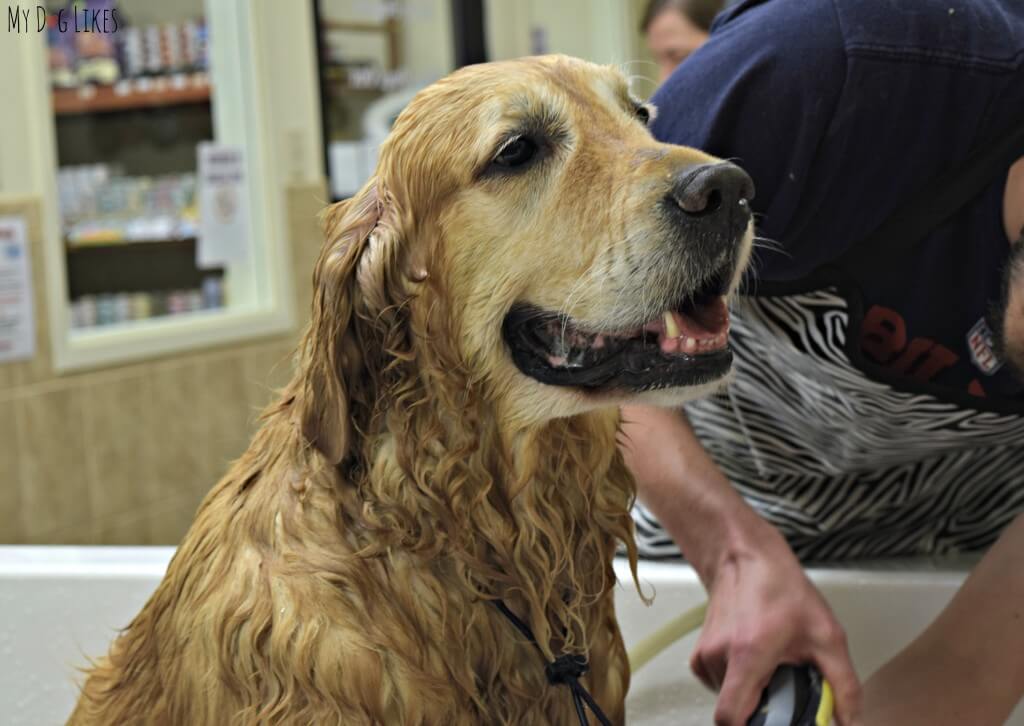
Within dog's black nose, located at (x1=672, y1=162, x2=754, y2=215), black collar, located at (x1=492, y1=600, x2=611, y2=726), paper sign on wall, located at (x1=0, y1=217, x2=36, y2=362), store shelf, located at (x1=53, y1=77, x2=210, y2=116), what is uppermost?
store shelf, located at (x1=53, y1=77, x2=210, y2=116)

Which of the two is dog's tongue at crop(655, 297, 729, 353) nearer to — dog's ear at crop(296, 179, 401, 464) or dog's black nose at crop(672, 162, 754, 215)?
dog's black nose at crop(672, 162, 754, 215)

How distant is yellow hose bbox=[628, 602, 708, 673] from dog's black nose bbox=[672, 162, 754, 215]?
764 millimetres

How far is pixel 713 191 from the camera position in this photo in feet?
3.61

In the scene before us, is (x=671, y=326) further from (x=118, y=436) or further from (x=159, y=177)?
(x=159, y=177)

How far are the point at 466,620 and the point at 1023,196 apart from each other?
76 cm

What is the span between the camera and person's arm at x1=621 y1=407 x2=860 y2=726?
4.17ft

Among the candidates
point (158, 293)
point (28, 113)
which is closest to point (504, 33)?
point (158, 293)

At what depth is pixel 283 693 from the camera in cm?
109

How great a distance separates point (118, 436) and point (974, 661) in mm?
2870

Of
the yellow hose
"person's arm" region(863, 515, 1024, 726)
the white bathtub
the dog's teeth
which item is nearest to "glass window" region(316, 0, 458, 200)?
the white bathtub

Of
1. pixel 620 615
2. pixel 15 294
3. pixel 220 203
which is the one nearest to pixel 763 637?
pixel 620 615

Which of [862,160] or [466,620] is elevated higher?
[862,160]

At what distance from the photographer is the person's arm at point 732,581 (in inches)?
50.0

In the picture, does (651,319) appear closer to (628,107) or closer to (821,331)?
(628,107)
